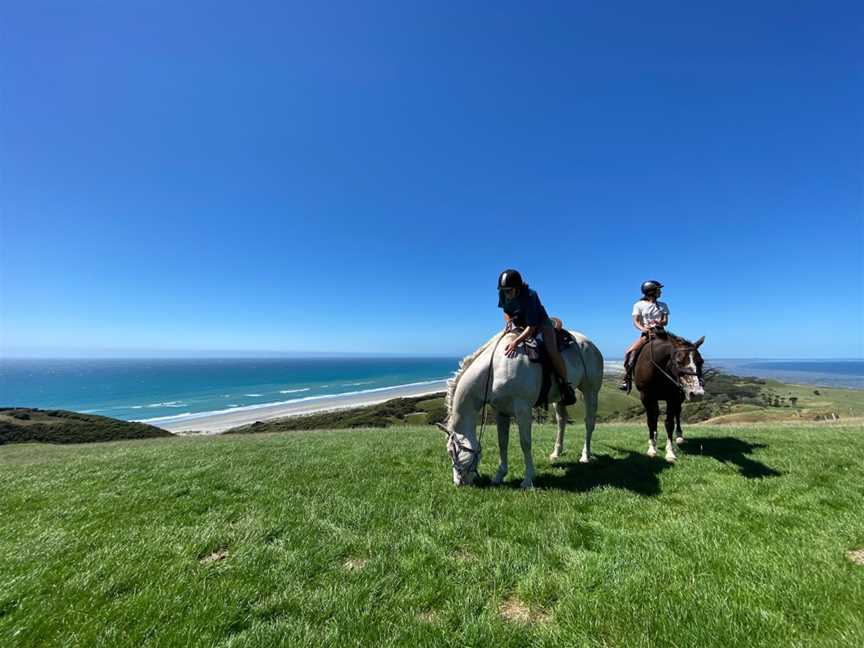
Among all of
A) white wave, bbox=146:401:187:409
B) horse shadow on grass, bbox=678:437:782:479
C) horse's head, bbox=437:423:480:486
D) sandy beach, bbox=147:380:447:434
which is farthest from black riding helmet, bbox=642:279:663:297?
white wave, bbox=146:401:187:409

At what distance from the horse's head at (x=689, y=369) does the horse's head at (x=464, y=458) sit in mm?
4416

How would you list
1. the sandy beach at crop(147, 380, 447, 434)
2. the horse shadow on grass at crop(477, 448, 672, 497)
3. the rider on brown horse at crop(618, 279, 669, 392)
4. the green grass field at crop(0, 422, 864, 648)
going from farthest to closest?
the sandy beach at crop(147, 380, 447, 434) → the rider on brown horse at crop(618, 279, 669, 392) → the horse shadow on grass at crop(477, 448, 672, 497) → the green grass field at crop(0, 422, 864, 648)

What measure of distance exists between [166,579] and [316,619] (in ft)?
5.45

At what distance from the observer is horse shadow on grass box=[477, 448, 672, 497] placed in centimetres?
561

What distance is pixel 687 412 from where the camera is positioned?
30281 millimetres

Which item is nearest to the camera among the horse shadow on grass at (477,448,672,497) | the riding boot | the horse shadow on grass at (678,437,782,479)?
the horse shadow on grass at (477,448,672,497)

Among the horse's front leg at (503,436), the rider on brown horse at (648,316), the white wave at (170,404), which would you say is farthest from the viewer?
the white wave at (170,404)

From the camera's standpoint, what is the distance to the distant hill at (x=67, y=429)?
32619 millimetres

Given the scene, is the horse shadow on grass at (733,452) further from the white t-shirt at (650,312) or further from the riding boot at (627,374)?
the white t-shirt at (650,312)

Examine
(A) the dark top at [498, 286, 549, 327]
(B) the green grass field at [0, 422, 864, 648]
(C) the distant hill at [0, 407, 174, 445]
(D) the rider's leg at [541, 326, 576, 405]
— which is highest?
(A) the dark top at [498, 286, 549, 327]

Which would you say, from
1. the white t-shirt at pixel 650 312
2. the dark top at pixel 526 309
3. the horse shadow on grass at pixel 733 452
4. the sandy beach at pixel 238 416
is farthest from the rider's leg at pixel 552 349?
the sandy beach at pixel 238 416

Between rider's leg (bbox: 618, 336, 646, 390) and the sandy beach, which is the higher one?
rider's leg (bbox: 618, 336, 646, 390)

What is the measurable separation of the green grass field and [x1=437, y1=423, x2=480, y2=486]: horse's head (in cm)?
33

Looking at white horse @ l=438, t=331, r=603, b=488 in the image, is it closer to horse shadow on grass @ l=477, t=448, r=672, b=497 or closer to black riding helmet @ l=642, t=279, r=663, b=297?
horse shadow on grass @ l=477, t=448, r=672, b=497
